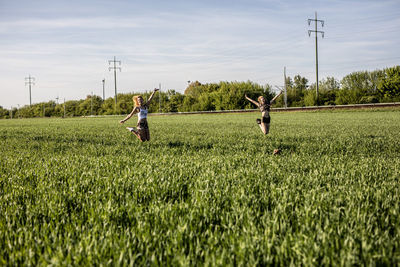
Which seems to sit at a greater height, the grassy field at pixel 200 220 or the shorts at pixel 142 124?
the shorts at pixel 142 124

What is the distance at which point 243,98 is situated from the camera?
244 ft

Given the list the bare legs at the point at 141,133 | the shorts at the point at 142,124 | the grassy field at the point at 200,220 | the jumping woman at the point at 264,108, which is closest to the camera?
the grassy field at the point at 200,220

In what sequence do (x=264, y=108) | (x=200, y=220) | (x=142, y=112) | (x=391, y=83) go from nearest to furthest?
(x=200, y=220)
(x=142, y=112)
(x=264, y=108)
(x=391, y=83)

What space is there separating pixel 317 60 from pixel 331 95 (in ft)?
38.8

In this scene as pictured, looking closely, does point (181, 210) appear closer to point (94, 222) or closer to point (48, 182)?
point (94, 222)

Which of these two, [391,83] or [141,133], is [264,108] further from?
[391,83]

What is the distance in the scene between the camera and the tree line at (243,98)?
63938 millimetres

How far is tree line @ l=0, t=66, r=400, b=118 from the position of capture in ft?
210

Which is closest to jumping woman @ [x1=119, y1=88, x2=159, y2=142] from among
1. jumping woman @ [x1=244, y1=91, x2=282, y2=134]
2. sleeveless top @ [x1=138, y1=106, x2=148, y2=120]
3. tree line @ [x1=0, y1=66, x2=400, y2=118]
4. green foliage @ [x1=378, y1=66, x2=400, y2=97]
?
sleeveless top @ [x1=138, y1=106, x2=148, y2=120]

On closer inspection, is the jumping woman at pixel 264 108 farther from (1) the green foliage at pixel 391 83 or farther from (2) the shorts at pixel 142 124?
(1) the green foliage at pixel 391 83

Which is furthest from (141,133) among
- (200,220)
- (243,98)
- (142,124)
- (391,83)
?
(391,83)

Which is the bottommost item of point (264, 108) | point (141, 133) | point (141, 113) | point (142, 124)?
point (141, 133)

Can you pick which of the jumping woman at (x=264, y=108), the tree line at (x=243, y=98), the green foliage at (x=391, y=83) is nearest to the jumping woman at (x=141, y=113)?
the jumping woman at (x=264, y=108)

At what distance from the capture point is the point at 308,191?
157 inches
